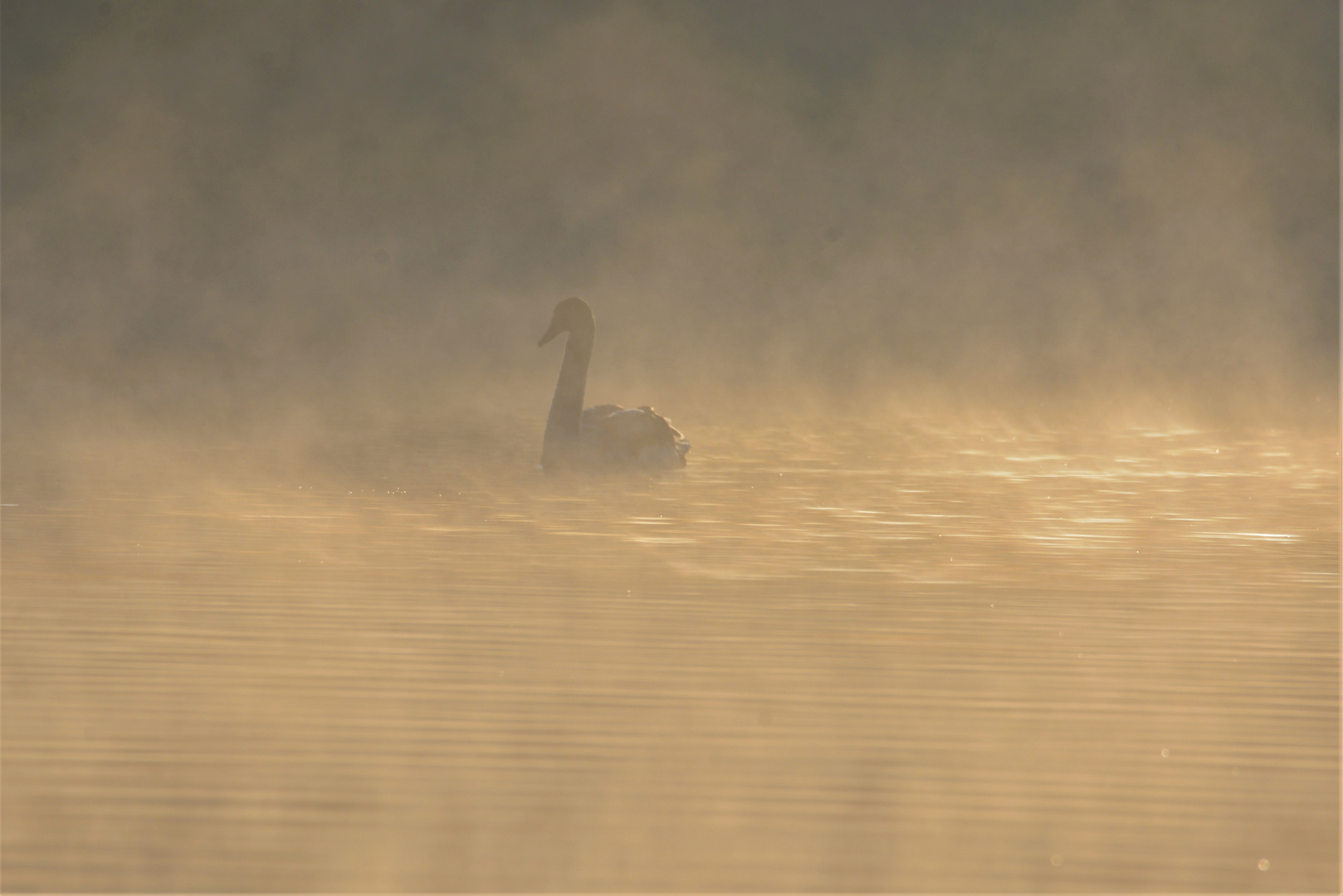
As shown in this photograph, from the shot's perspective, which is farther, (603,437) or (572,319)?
(572,319)

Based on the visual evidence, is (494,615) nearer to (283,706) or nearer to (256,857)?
(283,706)

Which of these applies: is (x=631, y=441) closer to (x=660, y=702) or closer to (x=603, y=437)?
(x=603, y=437)

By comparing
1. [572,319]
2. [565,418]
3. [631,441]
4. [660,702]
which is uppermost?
[572,319]

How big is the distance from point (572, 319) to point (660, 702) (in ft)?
39.6

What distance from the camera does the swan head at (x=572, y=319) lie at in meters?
18.5

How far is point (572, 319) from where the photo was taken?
60.8ft

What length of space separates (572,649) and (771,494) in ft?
23.3

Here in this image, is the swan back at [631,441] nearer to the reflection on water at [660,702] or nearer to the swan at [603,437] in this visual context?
the swan at [603,437]

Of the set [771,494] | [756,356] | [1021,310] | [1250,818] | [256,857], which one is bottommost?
[256,857]

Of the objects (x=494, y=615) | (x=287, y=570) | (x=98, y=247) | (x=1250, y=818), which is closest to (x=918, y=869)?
(x=1250, y=818)

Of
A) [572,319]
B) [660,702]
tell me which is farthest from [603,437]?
[660,702]

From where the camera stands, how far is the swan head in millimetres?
18469

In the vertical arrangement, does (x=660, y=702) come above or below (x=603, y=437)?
below

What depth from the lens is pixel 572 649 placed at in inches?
300
